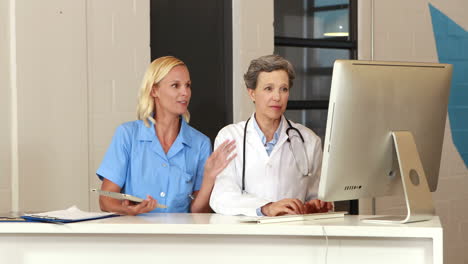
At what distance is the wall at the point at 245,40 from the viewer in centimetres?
452

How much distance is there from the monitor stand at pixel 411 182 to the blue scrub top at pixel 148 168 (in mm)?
1033

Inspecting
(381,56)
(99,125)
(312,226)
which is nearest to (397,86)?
(312,226)

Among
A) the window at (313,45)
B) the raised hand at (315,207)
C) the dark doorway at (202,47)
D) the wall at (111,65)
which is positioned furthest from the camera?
the window at (313,45)

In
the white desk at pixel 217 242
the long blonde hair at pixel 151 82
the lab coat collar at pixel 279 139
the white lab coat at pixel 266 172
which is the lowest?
the white desk at pixel 217 242

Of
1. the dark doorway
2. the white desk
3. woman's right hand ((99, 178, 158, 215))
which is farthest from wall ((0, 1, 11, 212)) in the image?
the white desk

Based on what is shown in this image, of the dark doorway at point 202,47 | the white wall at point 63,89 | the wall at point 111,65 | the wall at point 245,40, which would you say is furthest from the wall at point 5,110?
the wall at point 245,40

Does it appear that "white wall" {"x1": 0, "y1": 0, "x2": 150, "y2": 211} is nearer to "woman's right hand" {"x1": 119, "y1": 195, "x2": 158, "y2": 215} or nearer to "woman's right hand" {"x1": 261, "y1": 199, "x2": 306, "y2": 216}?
"woman's right hand" {"x1": 119, "y1": 195, "x2": 158, "y2": 215}

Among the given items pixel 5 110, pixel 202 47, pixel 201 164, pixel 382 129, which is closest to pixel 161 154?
pixel 201 164

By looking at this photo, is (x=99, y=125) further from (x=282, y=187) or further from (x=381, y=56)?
(x=381, y=56)

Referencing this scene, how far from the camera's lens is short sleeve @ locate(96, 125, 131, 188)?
3219 millimetres

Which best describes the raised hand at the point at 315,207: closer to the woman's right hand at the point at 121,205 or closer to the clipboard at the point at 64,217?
the woman's right hand at the point at 121,205

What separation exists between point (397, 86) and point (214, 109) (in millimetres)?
2236

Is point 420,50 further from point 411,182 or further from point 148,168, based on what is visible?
point 411,182

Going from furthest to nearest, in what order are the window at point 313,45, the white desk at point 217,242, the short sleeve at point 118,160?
the window at point 313,45 → the short sleeve at point 118,160 → the white desk at point 217,242
